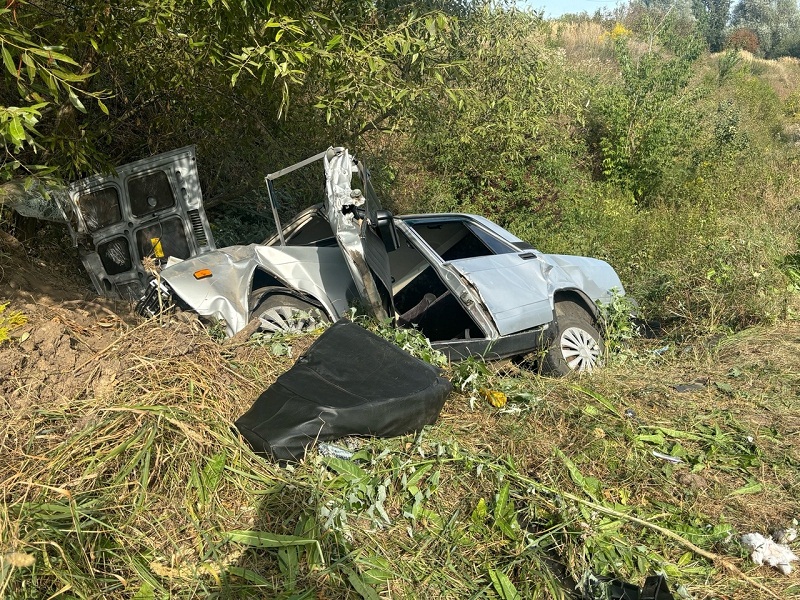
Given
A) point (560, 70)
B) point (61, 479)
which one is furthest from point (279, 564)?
point (560, 70)

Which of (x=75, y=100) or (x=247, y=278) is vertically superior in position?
(x=75, y=100)

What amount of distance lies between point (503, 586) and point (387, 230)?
3.07 meters

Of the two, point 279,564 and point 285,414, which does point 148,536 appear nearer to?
point 279,564

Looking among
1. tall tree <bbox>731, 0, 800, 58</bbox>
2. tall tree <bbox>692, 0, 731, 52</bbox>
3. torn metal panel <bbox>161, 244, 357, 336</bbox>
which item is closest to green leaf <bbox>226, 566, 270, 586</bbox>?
torn metal panel <bbox>161, 244, 357, 336</bbox>

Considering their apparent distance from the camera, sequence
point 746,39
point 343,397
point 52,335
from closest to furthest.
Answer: point 343,397, point 52,335, point 746,39

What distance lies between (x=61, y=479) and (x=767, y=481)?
3.74 metres

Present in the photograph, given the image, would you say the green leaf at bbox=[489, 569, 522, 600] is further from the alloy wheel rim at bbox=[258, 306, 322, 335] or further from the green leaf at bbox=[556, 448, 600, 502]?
the alloy wheel rim at bbox=[258, 306, 322, 335]

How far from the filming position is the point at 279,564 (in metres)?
3.00

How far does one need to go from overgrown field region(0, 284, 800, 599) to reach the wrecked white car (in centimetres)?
72

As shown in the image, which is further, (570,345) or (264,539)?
(570,345)

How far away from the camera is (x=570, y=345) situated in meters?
6.07

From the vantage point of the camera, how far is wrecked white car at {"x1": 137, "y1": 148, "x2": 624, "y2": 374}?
16.5 ft

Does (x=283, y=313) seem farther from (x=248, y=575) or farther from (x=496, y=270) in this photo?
(x=248, y=575)

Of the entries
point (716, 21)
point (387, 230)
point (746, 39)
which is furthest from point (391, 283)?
point (716, 21)
